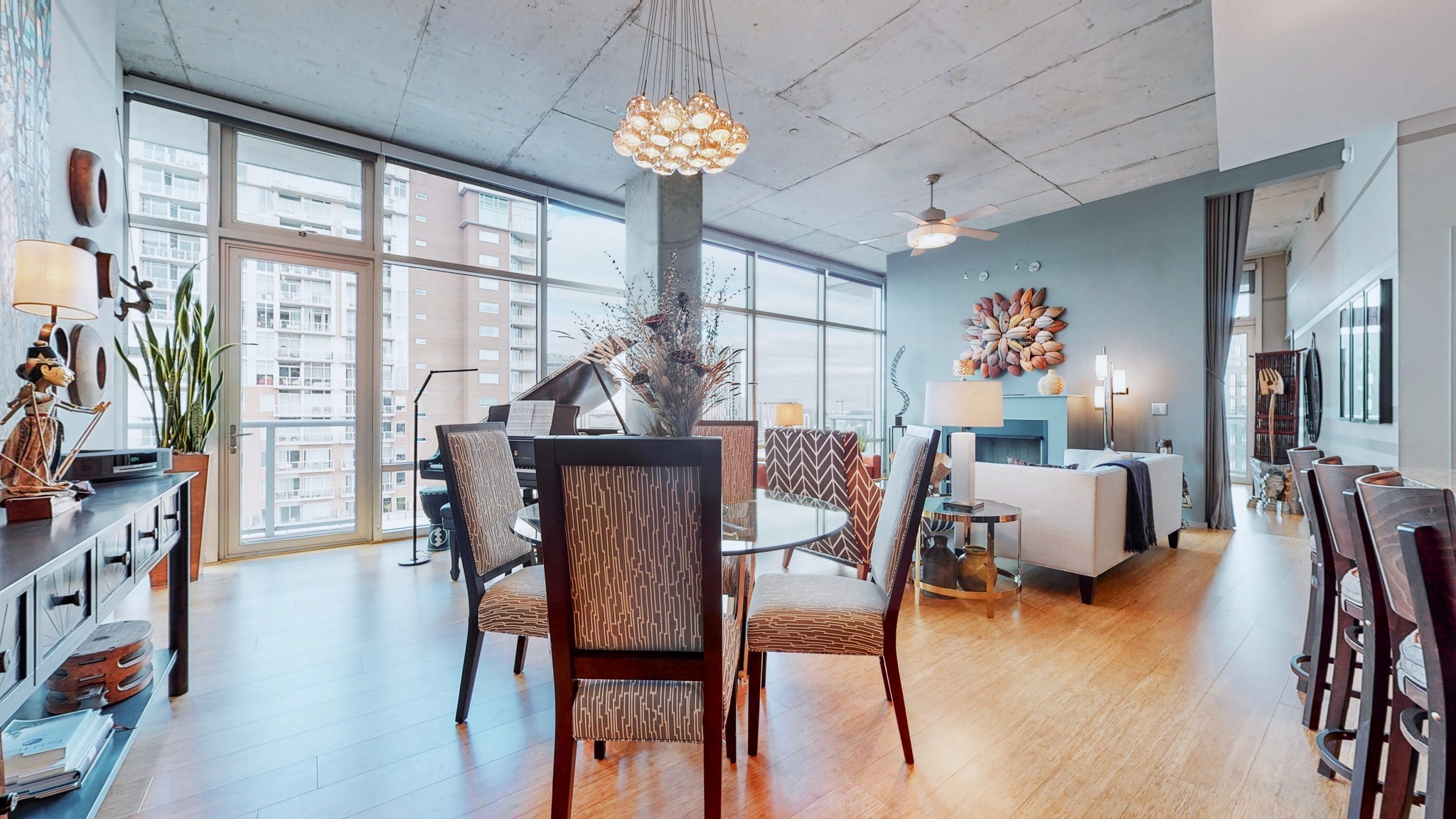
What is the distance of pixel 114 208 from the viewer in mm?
2980

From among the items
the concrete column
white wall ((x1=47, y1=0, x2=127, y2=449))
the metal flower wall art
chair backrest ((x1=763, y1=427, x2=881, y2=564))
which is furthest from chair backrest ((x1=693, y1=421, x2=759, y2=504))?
the metal flower wall art

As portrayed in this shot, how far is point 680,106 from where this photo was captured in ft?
8.61

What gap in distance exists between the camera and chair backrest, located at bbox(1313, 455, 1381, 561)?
1.32m

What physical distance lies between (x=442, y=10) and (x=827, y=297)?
18.7ft

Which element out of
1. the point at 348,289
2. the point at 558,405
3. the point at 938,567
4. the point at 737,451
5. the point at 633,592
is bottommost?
the point at 938,567

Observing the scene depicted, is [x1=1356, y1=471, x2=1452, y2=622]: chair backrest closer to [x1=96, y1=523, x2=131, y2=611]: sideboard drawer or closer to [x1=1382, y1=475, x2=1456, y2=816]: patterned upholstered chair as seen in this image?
[x1=1382, y1=475, x2=1456, y2=816]: patterned upholstered chair

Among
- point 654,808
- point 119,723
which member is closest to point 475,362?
point 119,723

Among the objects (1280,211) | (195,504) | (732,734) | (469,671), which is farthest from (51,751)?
(1280,211)

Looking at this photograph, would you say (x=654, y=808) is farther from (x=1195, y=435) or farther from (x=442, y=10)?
(x=1195, y=435)

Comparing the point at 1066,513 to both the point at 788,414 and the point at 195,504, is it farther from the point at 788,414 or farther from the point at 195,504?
the point at 195,504

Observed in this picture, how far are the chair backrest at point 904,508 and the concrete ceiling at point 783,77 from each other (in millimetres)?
2460

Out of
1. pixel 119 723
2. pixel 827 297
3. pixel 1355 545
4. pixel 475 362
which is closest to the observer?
pixel 1355 545

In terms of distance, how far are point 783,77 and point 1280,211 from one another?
592 cm

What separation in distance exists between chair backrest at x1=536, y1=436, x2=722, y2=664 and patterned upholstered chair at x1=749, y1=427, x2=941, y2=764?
0.50 meters
